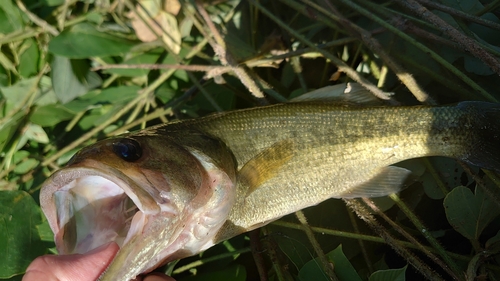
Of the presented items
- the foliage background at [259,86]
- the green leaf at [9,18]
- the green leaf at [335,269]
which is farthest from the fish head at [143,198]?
the green leaf at [9,18]

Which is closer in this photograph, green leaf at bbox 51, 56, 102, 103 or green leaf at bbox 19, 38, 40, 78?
green leaf at bbox 51, 56, 102, 103

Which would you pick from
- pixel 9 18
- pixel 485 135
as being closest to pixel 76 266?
pixel 9 18

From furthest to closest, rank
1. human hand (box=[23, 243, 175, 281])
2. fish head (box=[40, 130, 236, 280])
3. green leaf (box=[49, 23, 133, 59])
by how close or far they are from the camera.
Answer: green leaf (box=[49, 23, 133, 59]) → human hand (box=[23, 243, 175, 281]) → fish head (box=[40, 130, 236, 280])

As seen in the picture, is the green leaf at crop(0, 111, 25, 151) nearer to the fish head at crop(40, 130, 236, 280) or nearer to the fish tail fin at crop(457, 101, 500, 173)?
the fish head at crop(40, 130, 236, 280)

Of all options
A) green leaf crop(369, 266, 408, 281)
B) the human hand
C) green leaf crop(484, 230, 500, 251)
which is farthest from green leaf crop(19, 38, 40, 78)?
green leaf crop(484, 230, 500, 251)

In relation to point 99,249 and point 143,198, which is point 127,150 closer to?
point 143,198

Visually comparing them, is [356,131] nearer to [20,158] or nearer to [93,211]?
[93,211]

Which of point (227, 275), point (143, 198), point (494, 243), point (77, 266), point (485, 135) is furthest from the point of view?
point (227, 275)

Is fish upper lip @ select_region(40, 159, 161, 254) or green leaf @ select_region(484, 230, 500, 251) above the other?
fish upper lip @ select_region(40, 159, 161, 254)
